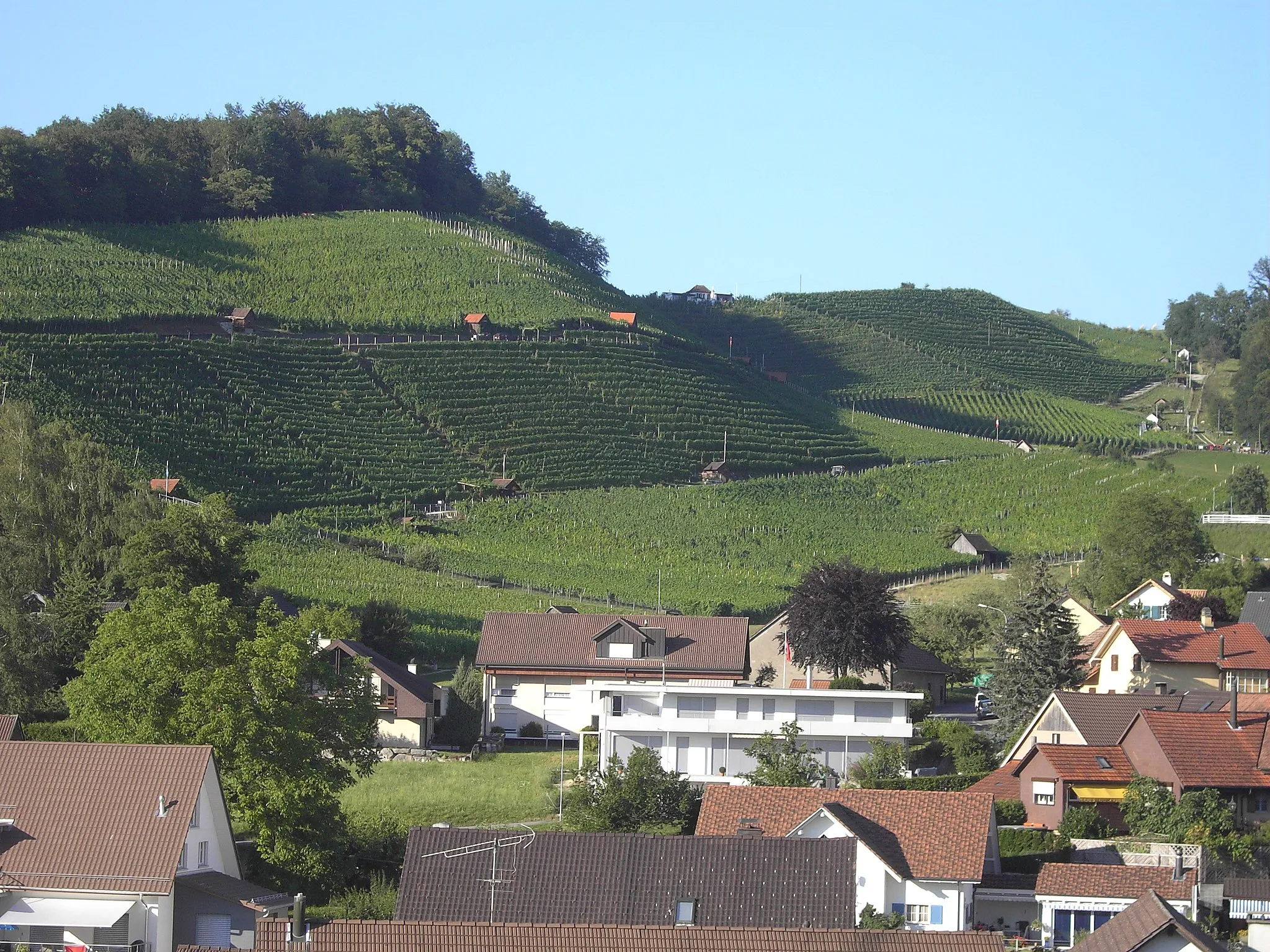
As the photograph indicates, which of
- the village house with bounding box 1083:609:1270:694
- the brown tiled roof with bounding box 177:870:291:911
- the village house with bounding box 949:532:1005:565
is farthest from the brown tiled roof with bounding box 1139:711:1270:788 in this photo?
the village house with bounding box 949:532:1005:565

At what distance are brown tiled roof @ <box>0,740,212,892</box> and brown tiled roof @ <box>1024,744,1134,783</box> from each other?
20.2m

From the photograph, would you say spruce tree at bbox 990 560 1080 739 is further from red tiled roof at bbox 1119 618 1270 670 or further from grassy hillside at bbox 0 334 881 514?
grassy hillside at bbox 0 334 881 514

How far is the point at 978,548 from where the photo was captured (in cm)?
9281

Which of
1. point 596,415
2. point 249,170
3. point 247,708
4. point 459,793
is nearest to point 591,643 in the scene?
point 459,793

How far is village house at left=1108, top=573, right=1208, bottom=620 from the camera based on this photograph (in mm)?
68062

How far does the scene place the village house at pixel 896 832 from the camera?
3400 centimetres

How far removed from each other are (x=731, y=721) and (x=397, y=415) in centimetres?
6404

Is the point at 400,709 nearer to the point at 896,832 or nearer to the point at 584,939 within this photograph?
the point at 896,832

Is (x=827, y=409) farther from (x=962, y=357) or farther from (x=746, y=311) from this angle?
(x=746, y=311)

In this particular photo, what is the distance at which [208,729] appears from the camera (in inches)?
1416

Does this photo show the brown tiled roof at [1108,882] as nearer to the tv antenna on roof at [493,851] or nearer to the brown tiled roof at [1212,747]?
the brown tiled roof at [1212,747]

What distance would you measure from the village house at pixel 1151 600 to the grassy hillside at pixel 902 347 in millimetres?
81525

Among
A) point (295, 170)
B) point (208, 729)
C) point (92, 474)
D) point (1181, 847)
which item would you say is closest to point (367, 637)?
point (92, 474)

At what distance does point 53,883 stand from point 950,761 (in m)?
25.8
